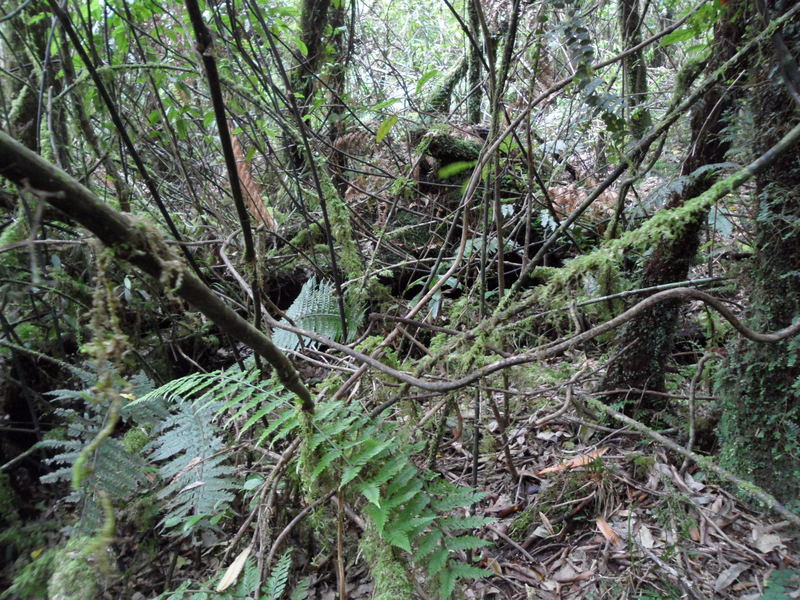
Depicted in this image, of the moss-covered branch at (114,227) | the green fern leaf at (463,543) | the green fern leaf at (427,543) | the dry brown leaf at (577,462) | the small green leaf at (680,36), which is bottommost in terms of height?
the dry brown leaf at (577,462)

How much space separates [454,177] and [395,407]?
2.55 m

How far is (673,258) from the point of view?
6.91ft

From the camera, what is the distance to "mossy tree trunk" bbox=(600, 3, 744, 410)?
1.85 meters

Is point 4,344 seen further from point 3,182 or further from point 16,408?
point 3,182

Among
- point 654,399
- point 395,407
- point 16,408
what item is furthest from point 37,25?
point 654,399

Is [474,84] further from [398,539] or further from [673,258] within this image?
[398,539]

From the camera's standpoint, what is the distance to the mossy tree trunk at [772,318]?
1.64 metres

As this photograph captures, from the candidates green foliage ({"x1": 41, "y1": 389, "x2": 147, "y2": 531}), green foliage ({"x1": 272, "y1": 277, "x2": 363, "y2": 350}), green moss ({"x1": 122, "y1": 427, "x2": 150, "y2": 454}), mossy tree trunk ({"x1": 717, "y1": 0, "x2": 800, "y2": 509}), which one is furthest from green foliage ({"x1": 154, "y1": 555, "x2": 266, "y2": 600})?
mossy tree trunk ({"x1": 717, "y1": 0, "x2": 800, "y2": 509})

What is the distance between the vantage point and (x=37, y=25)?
3115 millimetres

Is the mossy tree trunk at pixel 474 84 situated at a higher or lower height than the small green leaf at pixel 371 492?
higher

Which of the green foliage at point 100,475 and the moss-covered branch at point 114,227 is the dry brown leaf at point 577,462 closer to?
the moss-covered branch at point 114,227

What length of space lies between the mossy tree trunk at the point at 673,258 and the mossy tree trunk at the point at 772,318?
17cm

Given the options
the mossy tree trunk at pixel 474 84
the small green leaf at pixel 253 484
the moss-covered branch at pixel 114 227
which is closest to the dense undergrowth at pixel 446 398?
the moss-covered branch at pixel 114 227

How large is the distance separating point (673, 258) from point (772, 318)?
468mm
